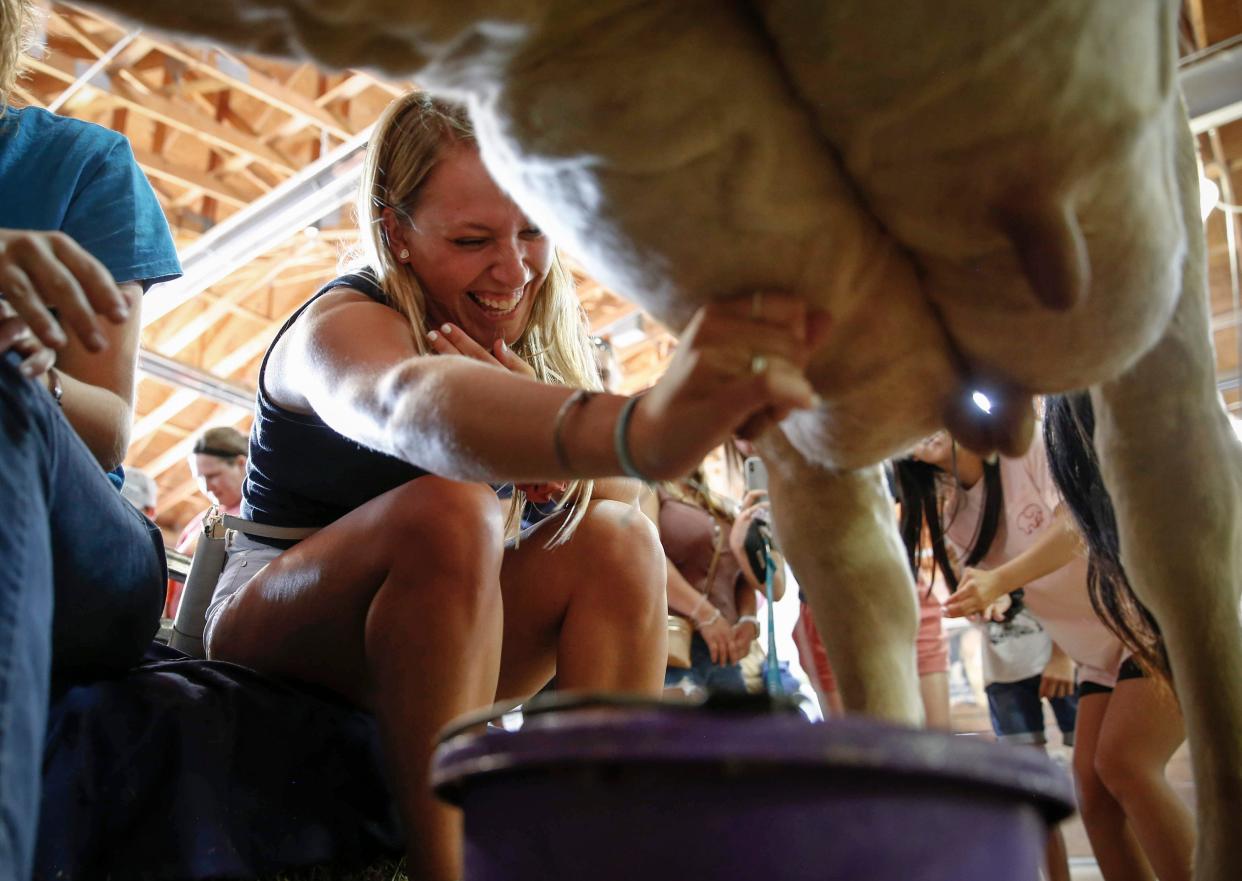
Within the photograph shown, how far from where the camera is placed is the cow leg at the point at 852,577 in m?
0.84

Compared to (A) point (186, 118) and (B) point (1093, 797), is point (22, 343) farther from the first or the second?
(A) point (186, 118)

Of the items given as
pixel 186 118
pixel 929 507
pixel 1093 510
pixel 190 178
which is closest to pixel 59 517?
pixel 1093 510

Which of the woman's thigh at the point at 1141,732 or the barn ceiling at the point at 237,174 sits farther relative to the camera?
the barn ceiling at the point at 237,174

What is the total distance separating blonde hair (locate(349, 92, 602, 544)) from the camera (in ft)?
3.99

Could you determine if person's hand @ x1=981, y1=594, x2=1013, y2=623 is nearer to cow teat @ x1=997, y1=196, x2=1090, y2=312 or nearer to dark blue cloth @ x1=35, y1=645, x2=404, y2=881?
dark blue cloth @ x1=35, y1=645, x2=404, y2=881

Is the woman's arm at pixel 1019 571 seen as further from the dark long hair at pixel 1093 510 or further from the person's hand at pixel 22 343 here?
the person's hand at pixel 22 343

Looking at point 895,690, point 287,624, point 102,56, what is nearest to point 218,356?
point 102,56

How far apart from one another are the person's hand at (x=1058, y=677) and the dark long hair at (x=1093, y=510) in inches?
44.0

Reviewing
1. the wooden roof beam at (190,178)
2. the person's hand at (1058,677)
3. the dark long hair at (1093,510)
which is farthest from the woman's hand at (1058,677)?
the wooden roof beam at (190,178)

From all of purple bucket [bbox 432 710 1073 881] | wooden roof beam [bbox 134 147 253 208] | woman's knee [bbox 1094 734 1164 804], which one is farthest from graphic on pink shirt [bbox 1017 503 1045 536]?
wooden roof beam [bbox 134 147 253 208]

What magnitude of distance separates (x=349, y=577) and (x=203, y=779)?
225 millimetres

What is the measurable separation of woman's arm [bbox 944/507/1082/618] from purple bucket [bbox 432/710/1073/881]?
1.71 meters

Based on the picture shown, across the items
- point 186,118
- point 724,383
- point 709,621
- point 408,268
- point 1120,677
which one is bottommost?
point 1120,677

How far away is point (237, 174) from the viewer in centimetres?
602
